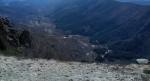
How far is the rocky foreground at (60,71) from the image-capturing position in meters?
19.7

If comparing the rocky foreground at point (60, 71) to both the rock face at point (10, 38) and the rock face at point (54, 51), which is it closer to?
the rock face at point (54, 51)

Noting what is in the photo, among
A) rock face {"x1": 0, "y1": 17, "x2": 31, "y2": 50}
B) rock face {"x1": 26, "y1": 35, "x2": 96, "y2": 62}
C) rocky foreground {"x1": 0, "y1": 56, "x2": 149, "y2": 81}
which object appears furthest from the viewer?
rock face {"x1": 26, "y1": 35, "x2": 96, "y2": 62}

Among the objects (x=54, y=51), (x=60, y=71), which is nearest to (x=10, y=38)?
(x=54, y=51)

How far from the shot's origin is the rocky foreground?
64.6 ft

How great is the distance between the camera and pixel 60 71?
21.7m

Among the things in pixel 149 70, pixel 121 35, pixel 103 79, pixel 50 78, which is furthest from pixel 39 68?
pixel 121 35

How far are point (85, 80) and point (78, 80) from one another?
37 cm

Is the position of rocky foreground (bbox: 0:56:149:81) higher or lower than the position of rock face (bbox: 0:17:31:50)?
lower

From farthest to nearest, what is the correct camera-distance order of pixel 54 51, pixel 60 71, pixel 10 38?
pixel 54 51 < pixel 10 38 < pixel 60 71

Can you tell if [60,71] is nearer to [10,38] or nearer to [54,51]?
[10,38]

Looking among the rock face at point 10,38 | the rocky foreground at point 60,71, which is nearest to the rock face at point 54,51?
the rock face at point 10,38

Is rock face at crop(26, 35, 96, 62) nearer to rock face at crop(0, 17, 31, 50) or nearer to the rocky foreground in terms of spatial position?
rock face at crop(0, 17, 31, 50)

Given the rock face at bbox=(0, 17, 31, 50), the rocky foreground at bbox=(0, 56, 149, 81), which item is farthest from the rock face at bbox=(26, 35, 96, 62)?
the rocky foreground at bbox=(0, 56, 149, 81)

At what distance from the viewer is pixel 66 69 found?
22391 millimetres
